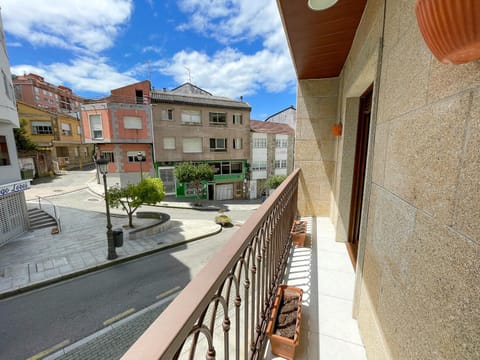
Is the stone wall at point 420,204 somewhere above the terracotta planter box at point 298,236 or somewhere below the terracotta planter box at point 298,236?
above

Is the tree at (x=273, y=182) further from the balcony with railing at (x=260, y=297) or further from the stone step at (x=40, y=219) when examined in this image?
the balcony with railing at (x=260, y=297)

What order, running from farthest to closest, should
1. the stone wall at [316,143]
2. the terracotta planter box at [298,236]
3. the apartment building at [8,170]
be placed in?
the apartment building at [8,170] < the stone wall at [316,143] < the terracotta planter box at [298,236]

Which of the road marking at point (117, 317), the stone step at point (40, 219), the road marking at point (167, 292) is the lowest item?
the road marking at point (167, 292)

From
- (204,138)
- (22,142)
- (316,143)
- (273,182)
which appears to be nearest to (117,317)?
(316,143)

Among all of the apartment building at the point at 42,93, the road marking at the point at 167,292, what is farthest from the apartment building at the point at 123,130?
the road marking at the point at 167,292

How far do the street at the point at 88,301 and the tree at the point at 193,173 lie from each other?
866 cm

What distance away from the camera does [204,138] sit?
18938mm

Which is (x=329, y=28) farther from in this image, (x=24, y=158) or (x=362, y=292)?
(x=24, y=158)

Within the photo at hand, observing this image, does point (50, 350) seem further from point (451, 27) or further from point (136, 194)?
point (451, 27)

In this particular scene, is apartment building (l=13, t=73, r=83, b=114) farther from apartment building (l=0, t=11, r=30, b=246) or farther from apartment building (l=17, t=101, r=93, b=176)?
apartment building (l=0, t=11, r=30, b=246)

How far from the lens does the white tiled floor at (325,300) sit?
5.54 feet

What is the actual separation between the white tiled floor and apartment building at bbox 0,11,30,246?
11.8 metres

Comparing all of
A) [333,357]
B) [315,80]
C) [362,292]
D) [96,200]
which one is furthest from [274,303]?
[96,200]

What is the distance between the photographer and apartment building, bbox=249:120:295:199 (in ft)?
71.9
